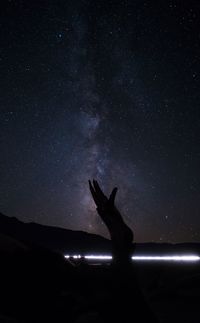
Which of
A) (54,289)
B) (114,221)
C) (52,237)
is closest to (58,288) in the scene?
(54,289)

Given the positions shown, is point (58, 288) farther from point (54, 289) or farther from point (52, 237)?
point (52, 237)

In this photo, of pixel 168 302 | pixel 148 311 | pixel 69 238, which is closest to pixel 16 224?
pixel 69 238

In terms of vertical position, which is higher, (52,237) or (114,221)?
(52,237)

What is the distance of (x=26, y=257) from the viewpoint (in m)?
3.58

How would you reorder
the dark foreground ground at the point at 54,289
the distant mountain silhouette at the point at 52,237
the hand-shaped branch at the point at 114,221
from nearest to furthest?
the dark foreground ground at the point at 54,289 → the hand-shaped branch at the point at 114,221 → the distant mountain silhouette at the point at 52,237

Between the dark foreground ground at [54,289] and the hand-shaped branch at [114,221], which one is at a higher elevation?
the hand-shaped branch at [114,221]

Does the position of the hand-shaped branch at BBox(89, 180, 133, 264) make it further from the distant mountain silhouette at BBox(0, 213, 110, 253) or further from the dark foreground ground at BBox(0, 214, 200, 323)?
the distant mountain silhouette at BBox(0, 213, 110, 253)

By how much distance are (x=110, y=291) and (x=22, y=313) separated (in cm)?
127

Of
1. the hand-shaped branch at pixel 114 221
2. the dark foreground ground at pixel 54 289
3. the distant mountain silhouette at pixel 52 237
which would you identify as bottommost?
the dark foreground ground at pixel 54 289

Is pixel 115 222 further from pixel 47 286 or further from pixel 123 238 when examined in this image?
pixel 47 286

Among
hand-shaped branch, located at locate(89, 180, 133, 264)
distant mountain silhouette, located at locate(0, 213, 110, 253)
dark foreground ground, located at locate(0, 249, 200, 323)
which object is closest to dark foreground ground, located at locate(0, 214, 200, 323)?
dark foreground ground, located at locate(0, 249, 200, 323)

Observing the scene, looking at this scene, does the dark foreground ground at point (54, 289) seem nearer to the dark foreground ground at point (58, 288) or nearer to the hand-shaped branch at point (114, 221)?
the dark foreground ground at point (58, 288)

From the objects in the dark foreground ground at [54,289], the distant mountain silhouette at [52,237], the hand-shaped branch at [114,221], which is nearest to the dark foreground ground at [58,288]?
the dark foreground ground at [54,289]

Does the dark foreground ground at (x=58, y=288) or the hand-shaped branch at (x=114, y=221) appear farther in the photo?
the hand-shaped branch at (x=114, y=221)
